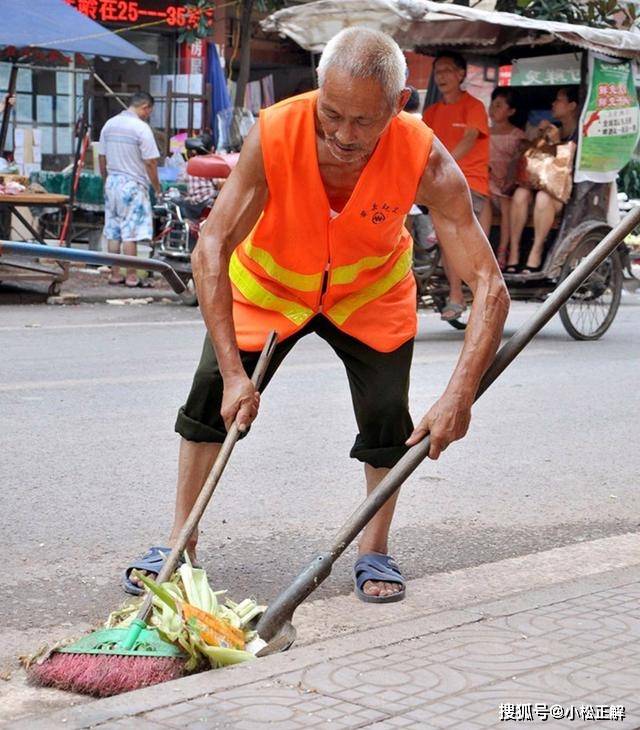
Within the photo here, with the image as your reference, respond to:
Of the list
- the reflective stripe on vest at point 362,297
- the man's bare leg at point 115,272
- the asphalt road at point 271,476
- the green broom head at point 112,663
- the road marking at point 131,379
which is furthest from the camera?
the man's bare leg at point 115,272

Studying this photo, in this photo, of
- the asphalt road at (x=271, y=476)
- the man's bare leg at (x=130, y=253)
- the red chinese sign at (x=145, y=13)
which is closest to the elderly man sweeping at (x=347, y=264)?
the asphalt road at (x=271, y=476)

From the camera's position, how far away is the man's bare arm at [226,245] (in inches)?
146

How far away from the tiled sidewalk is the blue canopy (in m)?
10.3

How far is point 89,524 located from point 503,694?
219 centimetres

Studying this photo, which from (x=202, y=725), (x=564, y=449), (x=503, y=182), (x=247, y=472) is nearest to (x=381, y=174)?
(x=202, y=725)

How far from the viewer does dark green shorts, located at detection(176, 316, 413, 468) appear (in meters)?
4.04

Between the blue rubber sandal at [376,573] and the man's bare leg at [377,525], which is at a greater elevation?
the man's bare leg at [377,525]

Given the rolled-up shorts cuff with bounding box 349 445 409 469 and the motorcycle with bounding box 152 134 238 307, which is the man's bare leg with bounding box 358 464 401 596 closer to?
the rolled-up shorts cuff with bounding box 349 445 409 469

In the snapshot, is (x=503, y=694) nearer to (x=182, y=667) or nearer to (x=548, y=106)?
(x=182, y=667)

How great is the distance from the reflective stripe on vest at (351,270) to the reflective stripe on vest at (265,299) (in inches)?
5.2

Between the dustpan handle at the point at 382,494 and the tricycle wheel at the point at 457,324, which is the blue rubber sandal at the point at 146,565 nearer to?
the dustpan handle at the point at 382,494

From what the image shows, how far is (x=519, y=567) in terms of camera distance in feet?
14.7

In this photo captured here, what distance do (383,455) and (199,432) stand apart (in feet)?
1.89

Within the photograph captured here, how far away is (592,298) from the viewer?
10859 millimetres
